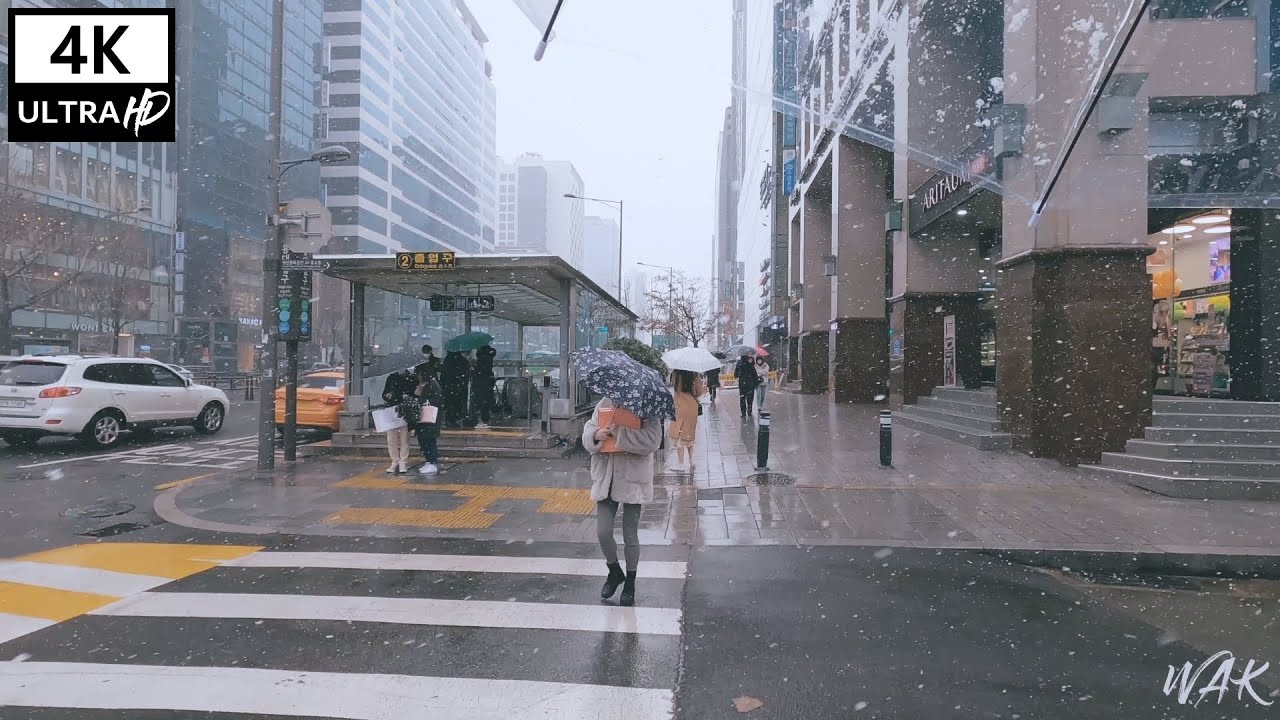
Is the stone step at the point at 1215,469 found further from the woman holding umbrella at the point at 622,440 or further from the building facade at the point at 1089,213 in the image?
the woman holding umbrella at the point at 622,440

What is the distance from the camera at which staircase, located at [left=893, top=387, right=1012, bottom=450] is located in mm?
11820

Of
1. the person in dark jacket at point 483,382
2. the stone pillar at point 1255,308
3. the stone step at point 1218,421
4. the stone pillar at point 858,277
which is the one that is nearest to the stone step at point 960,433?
the stone step at point 1218,421

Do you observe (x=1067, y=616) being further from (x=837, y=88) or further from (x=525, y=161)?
(x=525, y=161)

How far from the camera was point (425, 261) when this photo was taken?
1138 cm

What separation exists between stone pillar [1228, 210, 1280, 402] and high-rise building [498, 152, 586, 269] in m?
153

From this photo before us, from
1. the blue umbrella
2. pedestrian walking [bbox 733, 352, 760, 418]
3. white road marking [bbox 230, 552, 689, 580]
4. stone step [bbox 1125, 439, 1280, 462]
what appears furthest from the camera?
pedestrian walking [bbox 733, 352, 760, 418]

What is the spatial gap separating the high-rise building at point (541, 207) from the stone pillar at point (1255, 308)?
153 metres

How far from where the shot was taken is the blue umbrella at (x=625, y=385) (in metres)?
4.74

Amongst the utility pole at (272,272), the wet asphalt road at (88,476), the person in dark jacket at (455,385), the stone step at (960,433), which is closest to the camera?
the wet asphalt road at (88,476)

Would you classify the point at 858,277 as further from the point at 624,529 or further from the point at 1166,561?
the point at 624,529

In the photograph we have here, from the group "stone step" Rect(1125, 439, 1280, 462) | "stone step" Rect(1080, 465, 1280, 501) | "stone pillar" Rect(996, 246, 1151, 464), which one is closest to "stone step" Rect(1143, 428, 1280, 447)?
"stone step" Rect(1125, 439, 1280, 462)

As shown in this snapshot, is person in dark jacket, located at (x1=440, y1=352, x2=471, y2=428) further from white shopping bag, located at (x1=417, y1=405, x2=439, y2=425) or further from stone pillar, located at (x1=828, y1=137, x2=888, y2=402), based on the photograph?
stone pillar, located at (x1=828, y1=137, x2=888, y2=402)

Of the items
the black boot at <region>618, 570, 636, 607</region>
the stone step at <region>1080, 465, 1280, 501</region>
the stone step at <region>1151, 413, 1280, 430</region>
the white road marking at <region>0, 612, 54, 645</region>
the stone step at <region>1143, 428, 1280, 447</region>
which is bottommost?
the white road marking at <region>0, 612, 54, 645</region>

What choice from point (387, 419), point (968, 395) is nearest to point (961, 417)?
point (968, 395)
